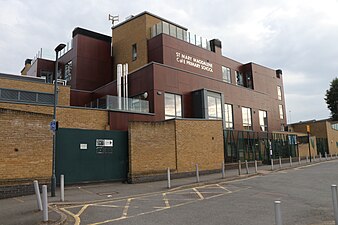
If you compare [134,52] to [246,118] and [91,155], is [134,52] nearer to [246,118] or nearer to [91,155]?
[246,118]

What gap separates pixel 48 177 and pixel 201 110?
16.1m

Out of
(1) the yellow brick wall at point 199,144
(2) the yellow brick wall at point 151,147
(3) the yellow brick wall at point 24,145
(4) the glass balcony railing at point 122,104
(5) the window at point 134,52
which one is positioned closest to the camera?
(3) the yellow brick wall at point 24,145

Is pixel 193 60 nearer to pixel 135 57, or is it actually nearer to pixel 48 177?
pixel 135 57

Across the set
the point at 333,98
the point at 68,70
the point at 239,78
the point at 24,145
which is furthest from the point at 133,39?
the point at 333,98

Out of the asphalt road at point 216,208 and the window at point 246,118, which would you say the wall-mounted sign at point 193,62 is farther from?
the asphalt road at point 216,208

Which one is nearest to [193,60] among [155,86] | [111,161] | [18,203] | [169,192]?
[155,86]

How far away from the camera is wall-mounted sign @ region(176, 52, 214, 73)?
31000 millimetres

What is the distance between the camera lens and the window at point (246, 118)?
114 ft


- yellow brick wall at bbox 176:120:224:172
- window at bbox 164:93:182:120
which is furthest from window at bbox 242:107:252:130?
yellow brick wall at bbox 176:120:224:172

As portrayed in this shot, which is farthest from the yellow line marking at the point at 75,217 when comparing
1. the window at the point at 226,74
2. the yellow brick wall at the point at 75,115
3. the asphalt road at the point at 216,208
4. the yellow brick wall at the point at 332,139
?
the yellow brick wall at the point at 332,139

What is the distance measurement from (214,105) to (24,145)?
1889cm

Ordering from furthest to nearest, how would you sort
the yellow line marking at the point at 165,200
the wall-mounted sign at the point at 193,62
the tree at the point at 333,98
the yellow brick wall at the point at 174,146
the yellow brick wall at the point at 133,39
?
the tree at the point at 333,98 → the yellow brick wall at the point at 133,39 → the wall-mounted sign at the point at 193,62 → the yellow brick wall at the point at 174,146 → the yellow line marking at the point at 165,200

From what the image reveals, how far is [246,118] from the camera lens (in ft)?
116

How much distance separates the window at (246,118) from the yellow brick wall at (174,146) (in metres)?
12.5
